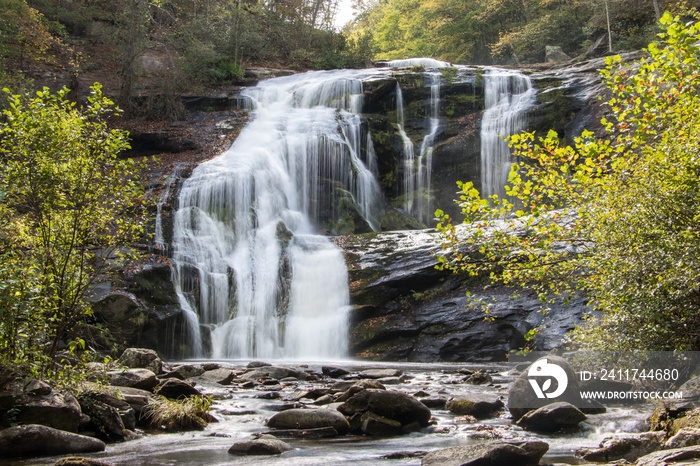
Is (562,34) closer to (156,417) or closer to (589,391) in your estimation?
(589,391)

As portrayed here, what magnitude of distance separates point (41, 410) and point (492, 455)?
4.83 meters

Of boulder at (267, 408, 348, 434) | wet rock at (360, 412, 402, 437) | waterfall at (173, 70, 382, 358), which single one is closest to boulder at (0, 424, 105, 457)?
boulder at (267, 408, 348, 434)

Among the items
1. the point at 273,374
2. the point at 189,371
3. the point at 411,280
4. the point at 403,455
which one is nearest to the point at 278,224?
the point at 411,280

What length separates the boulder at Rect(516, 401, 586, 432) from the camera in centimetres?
643

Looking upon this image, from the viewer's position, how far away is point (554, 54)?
3378 centimetres

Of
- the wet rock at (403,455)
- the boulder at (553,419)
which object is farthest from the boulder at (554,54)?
the wet rock at (403,455)

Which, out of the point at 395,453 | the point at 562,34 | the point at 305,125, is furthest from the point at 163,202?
the point at 562,34

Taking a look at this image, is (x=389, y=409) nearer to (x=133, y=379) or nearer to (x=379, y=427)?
(x=379, y=427)

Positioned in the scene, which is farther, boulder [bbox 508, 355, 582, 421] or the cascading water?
the cascading water

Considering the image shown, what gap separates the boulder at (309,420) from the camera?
651cm

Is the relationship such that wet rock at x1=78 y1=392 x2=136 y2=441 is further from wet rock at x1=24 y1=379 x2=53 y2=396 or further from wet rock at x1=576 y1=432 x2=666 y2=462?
wet rock at x1=576 y1=432 x2=666 y2=462

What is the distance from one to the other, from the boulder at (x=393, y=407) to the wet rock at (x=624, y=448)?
6.99 ft

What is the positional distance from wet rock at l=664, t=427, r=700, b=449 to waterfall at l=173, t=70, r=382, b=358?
10956mm

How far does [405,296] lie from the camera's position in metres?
15.9
